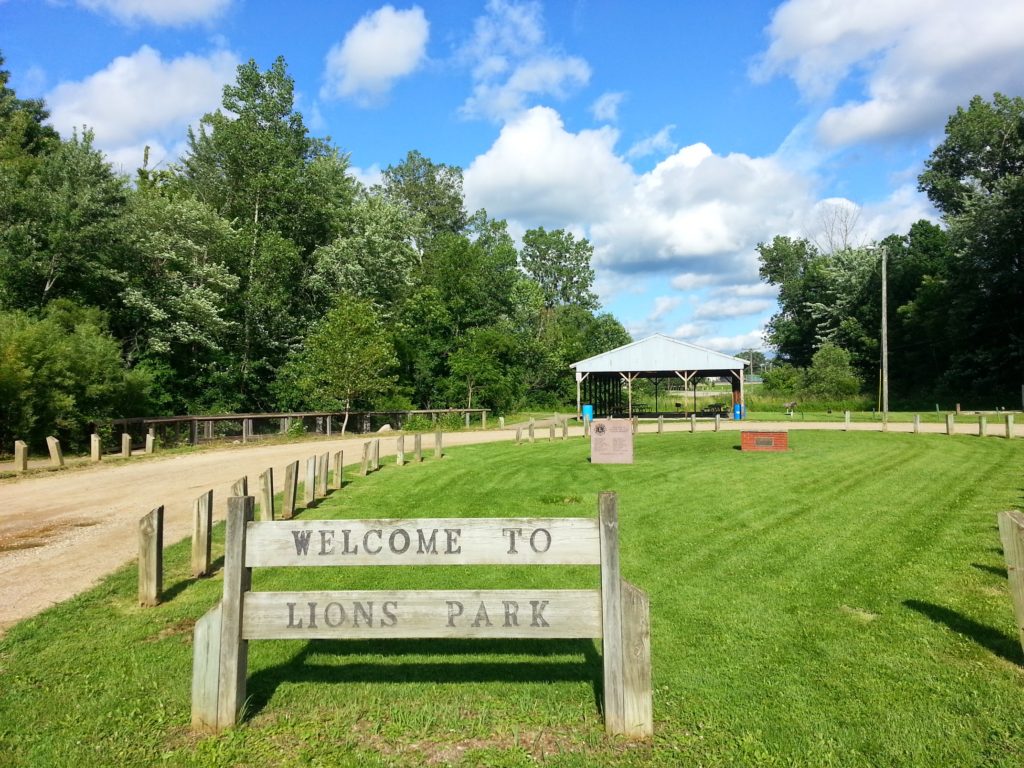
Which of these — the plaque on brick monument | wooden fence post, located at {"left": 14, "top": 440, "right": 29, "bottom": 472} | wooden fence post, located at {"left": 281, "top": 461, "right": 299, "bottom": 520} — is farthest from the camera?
the plaque on brick monument

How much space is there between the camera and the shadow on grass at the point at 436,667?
4.46 meters

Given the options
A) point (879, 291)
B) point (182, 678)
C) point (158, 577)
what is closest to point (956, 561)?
point (182, 678)

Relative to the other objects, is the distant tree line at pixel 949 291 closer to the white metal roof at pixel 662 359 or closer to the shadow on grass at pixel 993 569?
the white metal roof at pixel 662 359

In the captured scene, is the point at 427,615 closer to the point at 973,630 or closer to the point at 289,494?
the point at 973,630

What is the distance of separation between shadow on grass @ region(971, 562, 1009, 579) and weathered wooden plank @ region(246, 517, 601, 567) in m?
5.34

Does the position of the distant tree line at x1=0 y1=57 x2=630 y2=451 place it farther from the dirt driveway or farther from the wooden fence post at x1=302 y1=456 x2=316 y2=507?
the wooden fence post at x1=302 y1=456 x2=316 y2=507

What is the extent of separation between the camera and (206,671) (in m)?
3.81

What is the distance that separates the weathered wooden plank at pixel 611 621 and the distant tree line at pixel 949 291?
47288 millimetres

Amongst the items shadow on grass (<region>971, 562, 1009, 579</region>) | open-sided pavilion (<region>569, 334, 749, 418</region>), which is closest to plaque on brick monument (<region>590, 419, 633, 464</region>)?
shadow on grass (<region>971, 562, 1009, 579</region>)

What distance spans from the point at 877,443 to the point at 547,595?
19999 millimetres

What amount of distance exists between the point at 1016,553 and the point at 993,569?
9.42 ft

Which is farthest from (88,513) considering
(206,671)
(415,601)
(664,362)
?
(664,362)

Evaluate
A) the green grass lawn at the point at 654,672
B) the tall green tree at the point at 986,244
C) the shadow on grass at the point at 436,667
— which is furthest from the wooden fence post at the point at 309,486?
the tall green tree at the point at 986,244

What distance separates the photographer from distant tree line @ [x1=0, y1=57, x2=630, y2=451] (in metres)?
23.1
